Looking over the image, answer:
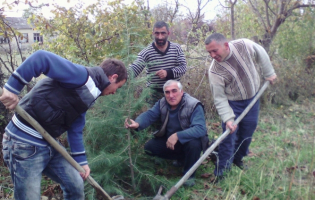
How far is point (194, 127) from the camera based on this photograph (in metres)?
4.00

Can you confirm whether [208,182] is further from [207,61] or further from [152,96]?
[207,61]

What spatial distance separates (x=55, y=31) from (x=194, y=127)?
354cm

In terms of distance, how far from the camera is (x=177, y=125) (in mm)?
4250

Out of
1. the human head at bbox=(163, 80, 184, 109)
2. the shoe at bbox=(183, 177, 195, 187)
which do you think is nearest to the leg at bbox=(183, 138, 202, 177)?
the shoe at bbox=(183, 177, 195, 187)

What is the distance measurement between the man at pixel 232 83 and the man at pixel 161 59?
72 centimetres

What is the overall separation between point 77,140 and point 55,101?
0.57m

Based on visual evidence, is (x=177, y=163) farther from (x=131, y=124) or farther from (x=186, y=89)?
(x=186, y=89)

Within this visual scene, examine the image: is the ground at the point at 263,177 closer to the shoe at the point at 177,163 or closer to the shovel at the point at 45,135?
the shoe at the point at 177,163

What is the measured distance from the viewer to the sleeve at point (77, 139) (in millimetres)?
2750

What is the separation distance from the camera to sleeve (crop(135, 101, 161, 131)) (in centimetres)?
400

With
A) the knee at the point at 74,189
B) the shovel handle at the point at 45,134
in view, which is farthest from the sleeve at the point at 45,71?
the knee at the point at 74,189

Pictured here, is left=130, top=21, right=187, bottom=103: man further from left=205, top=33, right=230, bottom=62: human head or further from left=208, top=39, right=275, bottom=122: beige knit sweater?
left=205, top=33, right=230, bottom=62: human head

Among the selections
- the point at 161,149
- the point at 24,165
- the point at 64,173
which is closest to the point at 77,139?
the point at 64,173

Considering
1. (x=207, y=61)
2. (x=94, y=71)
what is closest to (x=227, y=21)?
(x=207, y=61)
